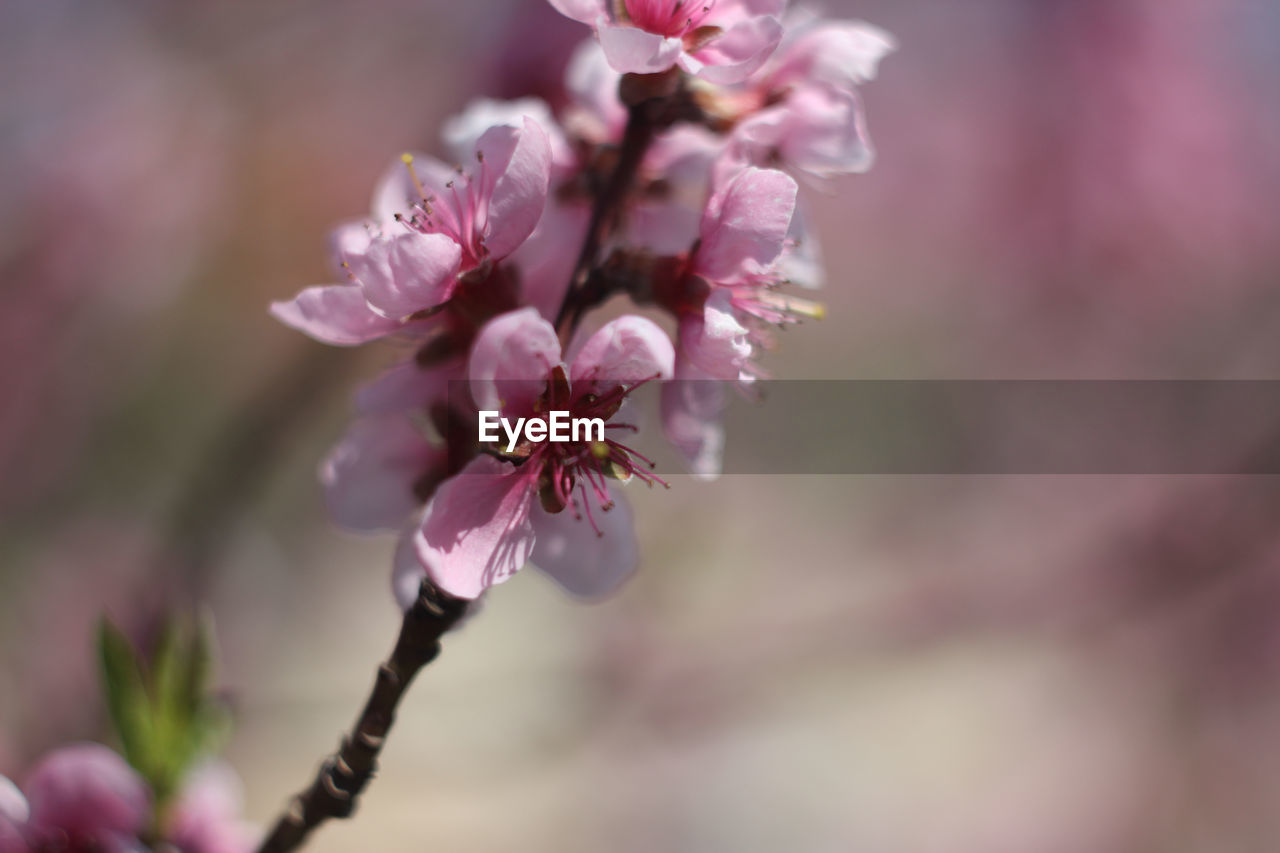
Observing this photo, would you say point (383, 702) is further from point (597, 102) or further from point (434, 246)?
point (597, 102)

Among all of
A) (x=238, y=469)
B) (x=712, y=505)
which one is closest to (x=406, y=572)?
(x=238, y=469)

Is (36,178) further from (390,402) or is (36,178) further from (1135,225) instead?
(1135,225)

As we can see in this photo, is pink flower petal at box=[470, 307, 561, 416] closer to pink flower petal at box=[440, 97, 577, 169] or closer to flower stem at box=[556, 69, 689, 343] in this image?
flower stem at box=[556, 69, 689, 343]

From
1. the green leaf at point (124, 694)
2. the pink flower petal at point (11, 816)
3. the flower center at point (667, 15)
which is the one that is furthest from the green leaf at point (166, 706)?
the flower center at point (667, 15)

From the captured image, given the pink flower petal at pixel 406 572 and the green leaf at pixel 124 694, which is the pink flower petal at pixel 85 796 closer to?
the green leaf at pixel 124 694

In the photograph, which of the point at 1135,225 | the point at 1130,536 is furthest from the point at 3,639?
the point at 1135,225

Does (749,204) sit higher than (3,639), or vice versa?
(749,204)
